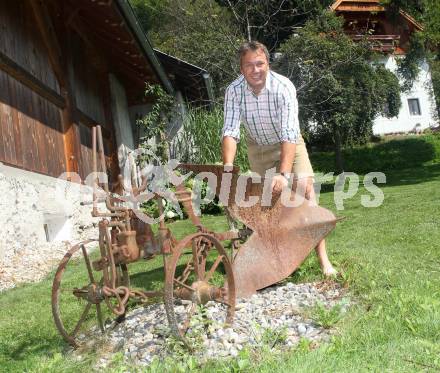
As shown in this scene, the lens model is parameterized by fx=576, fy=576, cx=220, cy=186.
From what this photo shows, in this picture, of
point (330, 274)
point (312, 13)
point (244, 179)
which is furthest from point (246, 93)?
point (312, 13)

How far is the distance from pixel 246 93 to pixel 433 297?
1.86 meters

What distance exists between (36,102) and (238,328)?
6.03 metres

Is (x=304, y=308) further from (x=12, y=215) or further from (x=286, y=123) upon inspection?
(x=12, y=215)

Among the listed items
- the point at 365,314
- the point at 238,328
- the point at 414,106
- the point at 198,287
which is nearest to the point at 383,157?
the point at 414,106

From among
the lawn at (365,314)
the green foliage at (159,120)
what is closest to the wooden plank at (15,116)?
the lawn at (365,314)

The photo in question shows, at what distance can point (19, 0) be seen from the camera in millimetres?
8352

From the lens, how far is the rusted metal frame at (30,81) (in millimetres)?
7314

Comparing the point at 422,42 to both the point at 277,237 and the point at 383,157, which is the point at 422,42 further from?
the point at 277,237

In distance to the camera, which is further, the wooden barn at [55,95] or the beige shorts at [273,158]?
the wooden barn at [55,95]

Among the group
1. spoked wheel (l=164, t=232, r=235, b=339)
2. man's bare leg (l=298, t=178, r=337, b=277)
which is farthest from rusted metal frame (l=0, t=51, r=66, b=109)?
spoked wheel (l=164, t=232, r=235, b=339)

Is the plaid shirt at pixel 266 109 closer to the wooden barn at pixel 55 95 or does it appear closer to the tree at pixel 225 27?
the wooden barn at pixel 55 95

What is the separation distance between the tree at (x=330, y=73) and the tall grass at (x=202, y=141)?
4181mm

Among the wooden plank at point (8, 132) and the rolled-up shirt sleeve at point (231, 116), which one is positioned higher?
the wooden plank at point (8, 132)

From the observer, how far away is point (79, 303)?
4457 mm
